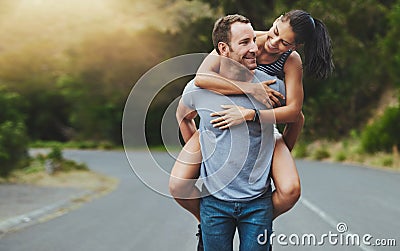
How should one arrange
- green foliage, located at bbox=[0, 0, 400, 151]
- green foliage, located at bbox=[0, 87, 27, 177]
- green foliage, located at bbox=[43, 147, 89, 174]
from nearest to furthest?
1. green foliage, located at bbox=[0, 87, 27, 177]
2. green foliage, located at bbox=[43, 147, 89, 174]
3. green foliage, located at bbox=[0, 0, 400, 151]

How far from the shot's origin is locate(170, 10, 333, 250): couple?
3.81 metres

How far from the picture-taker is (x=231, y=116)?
149 inches

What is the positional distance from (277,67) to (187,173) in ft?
2.40

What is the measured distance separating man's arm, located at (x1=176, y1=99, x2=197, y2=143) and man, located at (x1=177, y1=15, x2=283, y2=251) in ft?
0.20

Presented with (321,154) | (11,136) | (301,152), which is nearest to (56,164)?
(11,136)

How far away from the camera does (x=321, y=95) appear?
129 feet

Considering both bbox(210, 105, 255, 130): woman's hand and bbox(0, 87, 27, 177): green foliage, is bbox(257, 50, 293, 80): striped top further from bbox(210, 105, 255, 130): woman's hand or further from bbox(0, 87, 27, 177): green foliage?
bbox(0, 87, 27, 177): green foliage

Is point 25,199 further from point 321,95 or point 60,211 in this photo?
point 321,95

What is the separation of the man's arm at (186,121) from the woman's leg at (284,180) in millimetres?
472

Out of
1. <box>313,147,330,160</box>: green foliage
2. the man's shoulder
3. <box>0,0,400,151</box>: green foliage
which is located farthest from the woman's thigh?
<box>313,147,330,160</box>: green foliage

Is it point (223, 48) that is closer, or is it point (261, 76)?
point (223, 48)

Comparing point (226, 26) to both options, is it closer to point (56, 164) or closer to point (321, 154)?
point (56, 164)

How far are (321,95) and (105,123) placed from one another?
17.4m

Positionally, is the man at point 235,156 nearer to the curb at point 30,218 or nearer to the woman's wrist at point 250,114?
the woman's wrist at point 250,114
